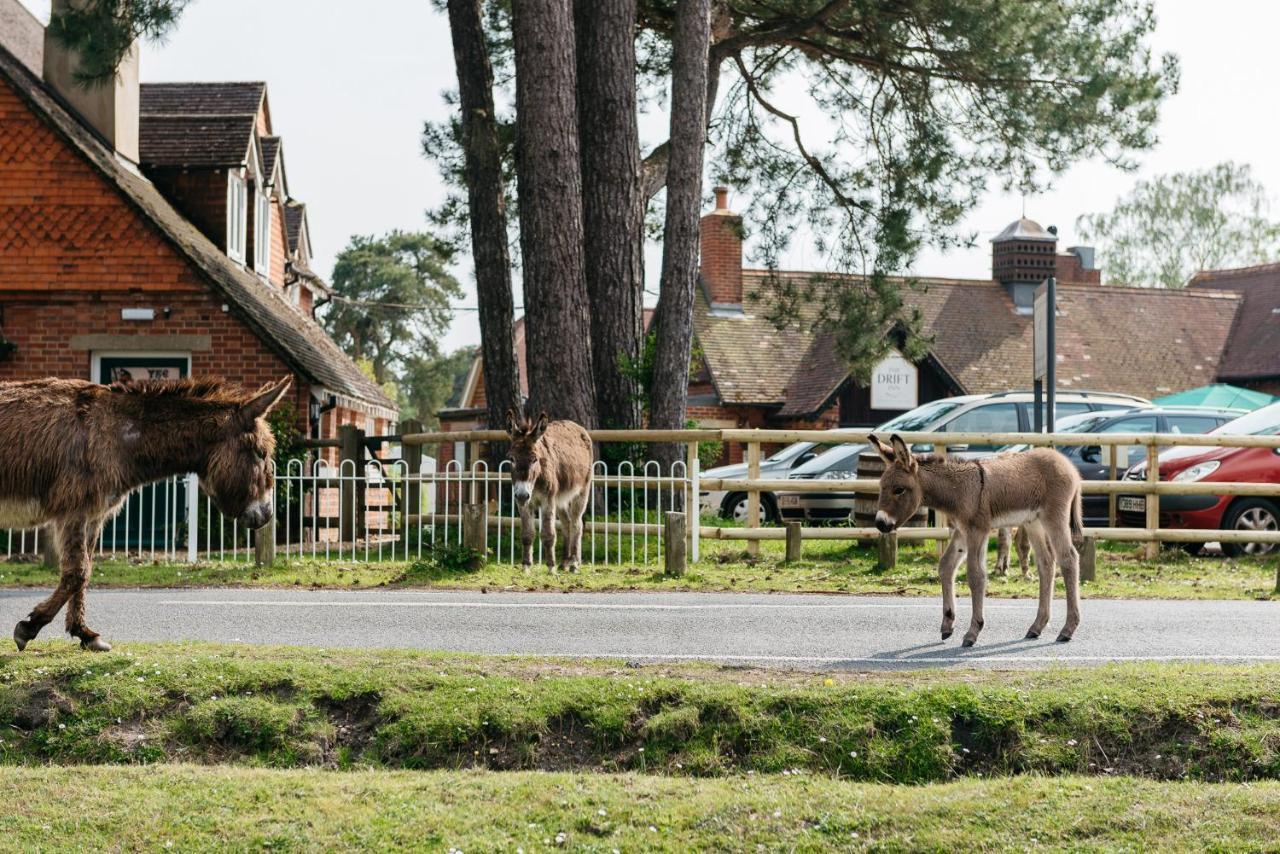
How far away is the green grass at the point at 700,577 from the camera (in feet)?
46.2

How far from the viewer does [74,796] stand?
6.03 meters

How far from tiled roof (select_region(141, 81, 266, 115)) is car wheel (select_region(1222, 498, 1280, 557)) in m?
19.8

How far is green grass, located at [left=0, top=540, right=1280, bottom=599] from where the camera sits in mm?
14086

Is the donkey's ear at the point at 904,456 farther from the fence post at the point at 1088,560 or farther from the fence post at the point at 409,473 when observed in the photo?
the fence post at the point at 409,473

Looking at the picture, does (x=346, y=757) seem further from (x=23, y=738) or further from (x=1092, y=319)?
(x=1092, y=319)

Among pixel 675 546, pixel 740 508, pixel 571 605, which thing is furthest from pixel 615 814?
pixel 740 508

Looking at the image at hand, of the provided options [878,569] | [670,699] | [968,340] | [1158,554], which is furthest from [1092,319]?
[670,699]

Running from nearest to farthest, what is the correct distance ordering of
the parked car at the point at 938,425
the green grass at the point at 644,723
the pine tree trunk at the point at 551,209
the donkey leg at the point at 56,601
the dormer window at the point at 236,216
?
the green grass at the point at 644,723 → the donkey leg at the point at 56,601 → the pine tree trunk at the point at 551,209 → the parked car at the point at 938,425 → the dormer window at the point at 236,216

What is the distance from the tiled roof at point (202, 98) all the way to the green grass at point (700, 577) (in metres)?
14.8

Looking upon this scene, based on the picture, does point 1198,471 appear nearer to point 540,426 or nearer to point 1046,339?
point 1046,339

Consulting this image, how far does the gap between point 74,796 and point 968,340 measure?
3919 cm

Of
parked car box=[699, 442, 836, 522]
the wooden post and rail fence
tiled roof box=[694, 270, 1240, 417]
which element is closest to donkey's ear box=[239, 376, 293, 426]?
the wooden post and rail fence

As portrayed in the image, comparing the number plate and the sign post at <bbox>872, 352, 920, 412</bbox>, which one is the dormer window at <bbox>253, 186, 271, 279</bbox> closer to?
the number plate

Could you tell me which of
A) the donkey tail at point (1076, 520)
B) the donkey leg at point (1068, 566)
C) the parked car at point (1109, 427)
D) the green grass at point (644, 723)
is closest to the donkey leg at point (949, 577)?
the donkey leg at point (1068, 566)
